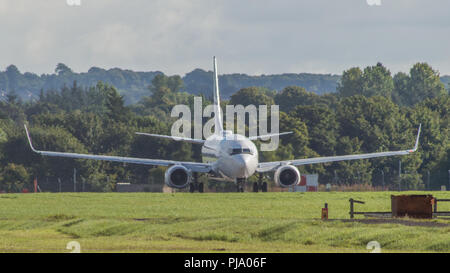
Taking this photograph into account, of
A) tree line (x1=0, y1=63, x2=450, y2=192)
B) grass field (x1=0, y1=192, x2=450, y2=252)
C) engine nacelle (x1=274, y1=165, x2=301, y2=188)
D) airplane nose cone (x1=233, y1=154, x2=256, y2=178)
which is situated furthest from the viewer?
tree line (x1=0, y1=63, x2=450, y2=192)

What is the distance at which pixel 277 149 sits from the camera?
422ft

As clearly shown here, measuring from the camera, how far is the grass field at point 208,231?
130ft

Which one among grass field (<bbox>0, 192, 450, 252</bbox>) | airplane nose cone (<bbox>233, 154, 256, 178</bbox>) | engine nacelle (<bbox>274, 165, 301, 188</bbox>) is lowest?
grass field (<bbox>0, 192, 450, 252</bbox>)

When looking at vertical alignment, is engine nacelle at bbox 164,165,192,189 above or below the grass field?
above

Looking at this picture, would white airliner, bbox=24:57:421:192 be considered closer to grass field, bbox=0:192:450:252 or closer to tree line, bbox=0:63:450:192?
grass field, bbox=0:192:450:252

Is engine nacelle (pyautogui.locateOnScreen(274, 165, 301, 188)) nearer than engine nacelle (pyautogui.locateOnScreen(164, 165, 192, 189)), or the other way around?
engine nacelle (pyautogui.locateOnScreen(164, 165, 192, 189))

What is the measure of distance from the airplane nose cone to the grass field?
555 inches

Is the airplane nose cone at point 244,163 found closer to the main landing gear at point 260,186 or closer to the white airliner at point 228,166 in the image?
the white airliner at point 228,166

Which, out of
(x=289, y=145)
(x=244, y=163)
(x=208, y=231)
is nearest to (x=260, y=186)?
(x=244, y=163)

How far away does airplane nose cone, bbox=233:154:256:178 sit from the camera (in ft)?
258

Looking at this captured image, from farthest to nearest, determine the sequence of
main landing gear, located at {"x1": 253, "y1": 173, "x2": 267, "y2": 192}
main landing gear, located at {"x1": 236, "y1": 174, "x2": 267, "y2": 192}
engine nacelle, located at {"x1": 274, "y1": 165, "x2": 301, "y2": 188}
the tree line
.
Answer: the tree line
main landing gear, located at {"x1": 253, "y1": 173, "x2": 267, "y2": 192}
engine nacelle, located at {"x1": 274, "y1": 165, "x2": 301, "y2": 188}
main landing gear, located at {"x1": 236, "y1": 174, "x2": 267, "y2": 192}

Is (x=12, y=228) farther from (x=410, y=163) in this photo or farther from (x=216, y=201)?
(x=410, y=163)

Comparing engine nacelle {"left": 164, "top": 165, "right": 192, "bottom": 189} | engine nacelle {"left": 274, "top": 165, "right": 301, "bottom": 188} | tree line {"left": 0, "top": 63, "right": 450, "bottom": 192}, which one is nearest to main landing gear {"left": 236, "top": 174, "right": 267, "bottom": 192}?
engine nacelle {"left": 274, "top": 165, "right": 301, "bottom": 188}
